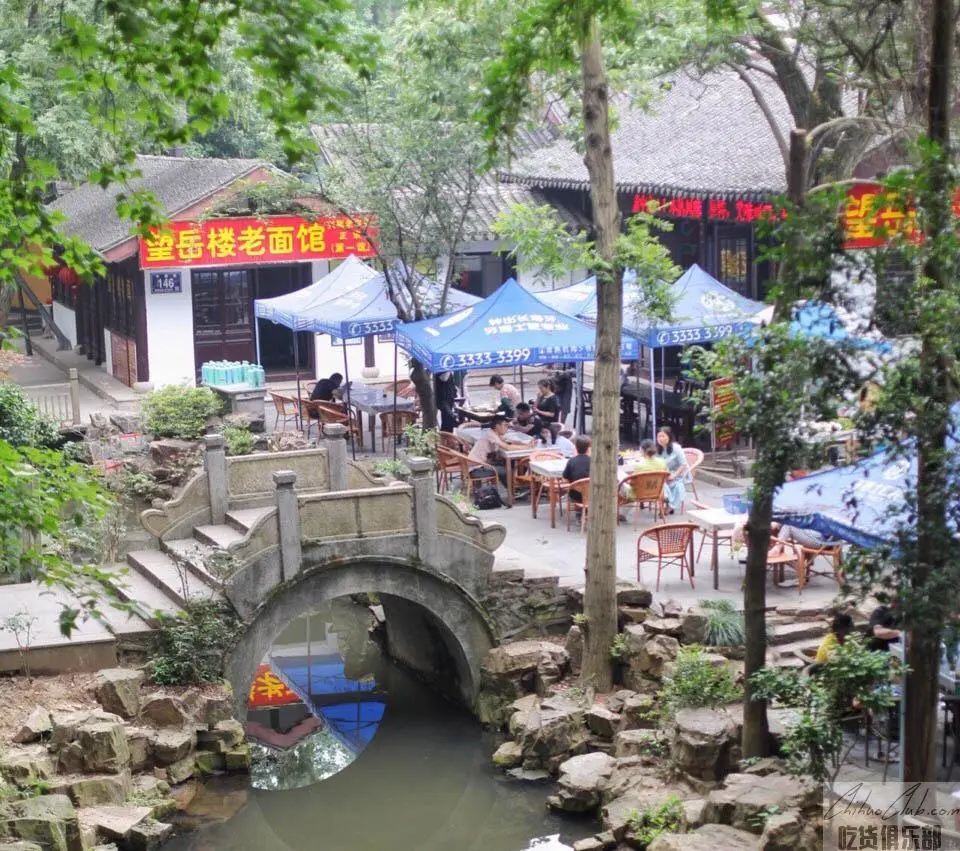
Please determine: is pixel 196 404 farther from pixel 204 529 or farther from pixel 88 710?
pixel 88 710

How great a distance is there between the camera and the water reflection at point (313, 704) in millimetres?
16172

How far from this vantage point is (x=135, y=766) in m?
14.3

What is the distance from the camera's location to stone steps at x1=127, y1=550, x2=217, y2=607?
15211 mm

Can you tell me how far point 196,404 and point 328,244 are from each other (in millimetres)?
5595

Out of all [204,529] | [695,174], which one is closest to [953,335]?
[204,529]

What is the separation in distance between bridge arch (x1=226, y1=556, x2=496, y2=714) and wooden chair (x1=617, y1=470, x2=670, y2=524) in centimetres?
245

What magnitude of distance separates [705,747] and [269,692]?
23.2 feet

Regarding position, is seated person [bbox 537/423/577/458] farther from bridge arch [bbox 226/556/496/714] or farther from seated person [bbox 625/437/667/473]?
bridge arch [bbox 226/556/496/714]

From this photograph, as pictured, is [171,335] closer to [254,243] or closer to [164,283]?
[164,283]

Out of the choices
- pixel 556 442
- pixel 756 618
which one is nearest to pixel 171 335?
pixel 556 442

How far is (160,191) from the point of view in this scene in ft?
95.0

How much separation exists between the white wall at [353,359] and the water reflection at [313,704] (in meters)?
8.86

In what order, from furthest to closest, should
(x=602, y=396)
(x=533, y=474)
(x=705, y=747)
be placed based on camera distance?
(x=533, y=474) < (x=602, y=396) < (x=705, y=747)

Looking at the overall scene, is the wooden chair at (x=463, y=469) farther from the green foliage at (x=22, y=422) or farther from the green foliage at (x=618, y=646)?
the green foliage at (x=22, y=422)
